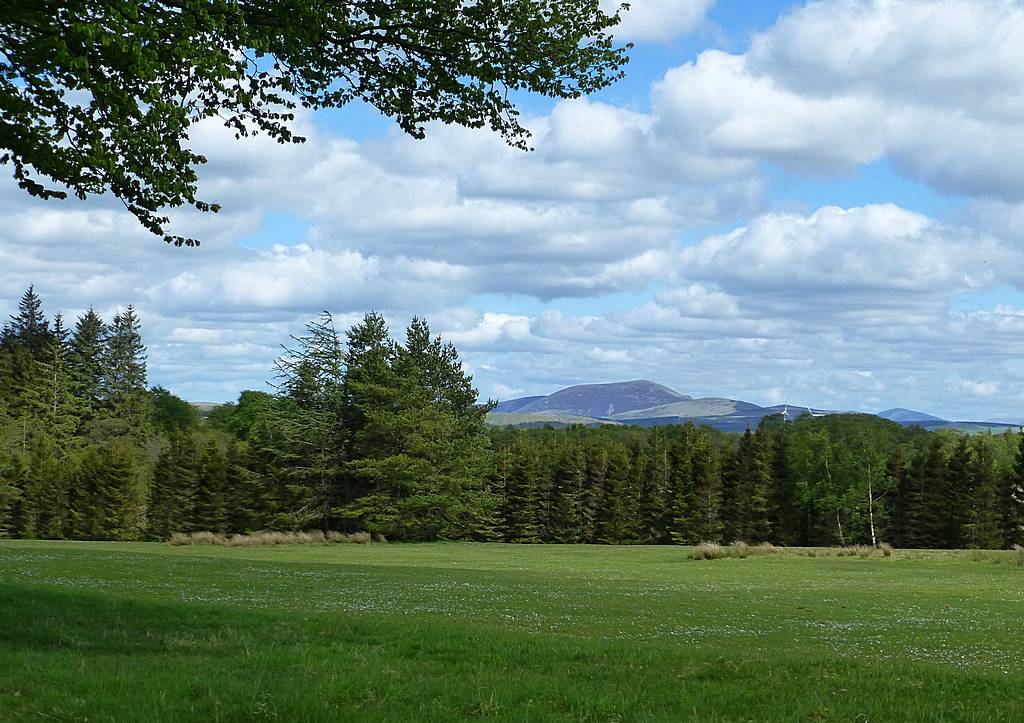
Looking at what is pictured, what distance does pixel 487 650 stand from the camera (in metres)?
12.5

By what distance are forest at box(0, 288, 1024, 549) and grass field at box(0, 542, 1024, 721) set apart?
4582 centimetres

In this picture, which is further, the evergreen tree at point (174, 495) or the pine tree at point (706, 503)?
the pine tree at point (706, 503)

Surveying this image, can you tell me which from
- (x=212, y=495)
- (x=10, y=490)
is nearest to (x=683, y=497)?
(x=212, y=495)

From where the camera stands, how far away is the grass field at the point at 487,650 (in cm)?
887

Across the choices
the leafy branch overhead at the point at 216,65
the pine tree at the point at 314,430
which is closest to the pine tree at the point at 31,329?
the pine tree at the point at 314,430

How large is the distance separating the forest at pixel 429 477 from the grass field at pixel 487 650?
1804 inches

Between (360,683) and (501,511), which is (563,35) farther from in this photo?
(501,511)

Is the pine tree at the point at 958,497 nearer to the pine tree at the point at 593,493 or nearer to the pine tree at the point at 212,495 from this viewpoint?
the pine tree at the point at 593,493

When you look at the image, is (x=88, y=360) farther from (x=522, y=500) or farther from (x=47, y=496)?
(x=522, y=500)

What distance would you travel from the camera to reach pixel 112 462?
7931cm

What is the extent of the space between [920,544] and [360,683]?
84.2 meters

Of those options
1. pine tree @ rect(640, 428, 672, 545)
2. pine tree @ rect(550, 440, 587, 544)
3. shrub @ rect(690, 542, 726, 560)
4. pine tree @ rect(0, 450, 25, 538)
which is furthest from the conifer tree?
shrub @ rect(690, 542, 726, 560)

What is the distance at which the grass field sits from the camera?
29.1ft

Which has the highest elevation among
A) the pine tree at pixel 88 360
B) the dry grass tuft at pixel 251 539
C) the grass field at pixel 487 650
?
the pine tree at pixel 88 360
